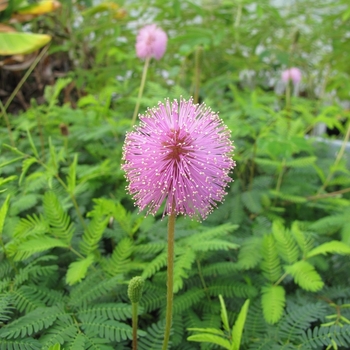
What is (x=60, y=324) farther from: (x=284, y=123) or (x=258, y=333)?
(x=284, y=123)

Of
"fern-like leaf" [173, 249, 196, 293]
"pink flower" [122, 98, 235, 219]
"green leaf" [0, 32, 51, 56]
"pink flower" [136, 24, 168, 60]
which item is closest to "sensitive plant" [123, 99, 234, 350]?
"pink flower" [122, 98, 235, 219]

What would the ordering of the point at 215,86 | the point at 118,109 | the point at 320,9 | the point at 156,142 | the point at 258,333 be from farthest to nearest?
the point at 320,9, the point at 215,86, the point at 118,109, the point at 258,333, the point at 156,142

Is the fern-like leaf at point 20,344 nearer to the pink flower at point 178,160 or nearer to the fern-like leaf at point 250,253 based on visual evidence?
the pink flower at point 178,160

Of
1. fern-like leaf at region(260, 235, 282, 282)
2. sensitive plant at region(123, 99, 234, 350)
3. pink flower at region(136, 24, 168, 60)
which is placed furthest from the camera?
pink flower at region(136, 24, 168, 60)

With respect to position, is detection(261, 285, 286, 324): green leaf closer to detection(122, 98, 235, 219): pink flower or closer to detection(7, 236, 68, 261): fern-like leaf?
detection(122, 98, 235, 219): pink flower

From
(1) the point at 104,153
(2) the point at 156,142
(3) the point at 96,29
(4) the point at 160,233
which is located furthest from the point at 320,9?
(2) the point at 156,142

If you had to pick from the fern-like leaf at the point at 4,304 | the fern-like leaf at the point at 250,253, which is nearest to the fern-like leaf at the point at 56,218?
the fern-like leaf at the point at 4,304
